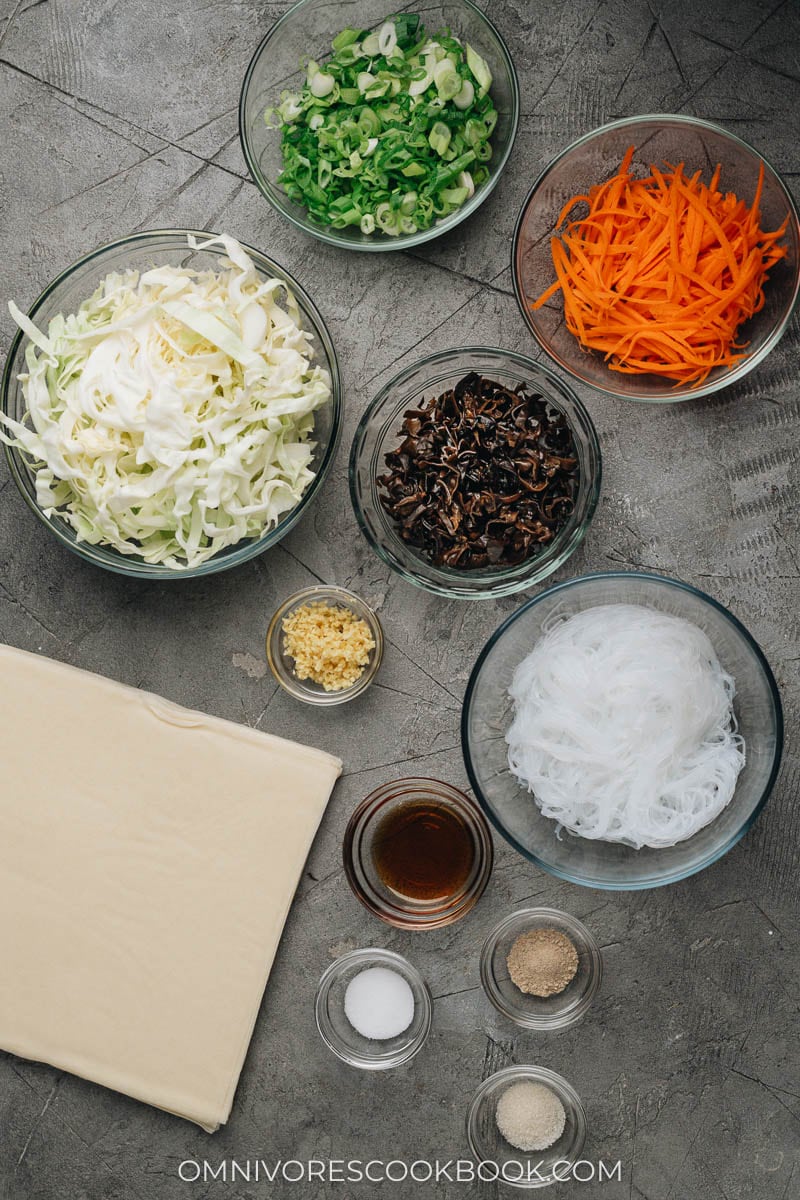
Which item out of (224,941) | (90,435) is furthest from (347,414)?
(224,941)

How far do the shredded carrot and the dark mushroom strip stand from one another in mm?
231

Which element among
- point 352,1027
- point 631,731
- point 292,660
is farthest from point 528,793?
point 352,1027

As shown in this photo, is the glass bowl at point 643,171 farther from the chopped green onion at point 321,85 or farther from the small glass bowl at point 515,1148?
the small glass bowl at point 515,1148

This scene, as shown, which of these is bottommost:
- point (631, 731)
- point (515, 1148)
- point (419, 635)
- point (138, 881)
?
point (515, 1148)

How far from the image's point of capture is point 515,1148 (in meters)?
2.03

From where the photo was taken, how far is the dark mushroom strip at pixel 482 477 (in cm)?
184

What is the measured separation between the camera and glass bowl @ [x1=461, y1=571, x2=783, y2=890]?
1.79 metres

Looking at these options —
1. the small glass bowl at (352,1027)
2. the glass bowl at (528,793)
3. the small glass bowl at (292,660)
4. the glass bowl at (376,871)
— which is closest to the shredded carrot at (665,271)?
the glass bowl at (528,793)

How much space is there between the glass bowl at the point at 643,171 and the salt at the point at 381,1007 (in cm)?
156

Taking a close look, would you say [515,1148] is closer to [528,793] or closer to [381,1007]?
[381,1007]

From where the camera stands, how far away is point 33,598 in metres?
2.11

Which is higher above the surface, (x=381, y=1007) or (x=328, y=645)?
(x=328, y=645)

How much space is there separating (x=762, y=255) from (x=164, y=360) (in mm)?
1354

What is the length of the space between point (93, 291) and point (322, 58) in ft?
2.62
